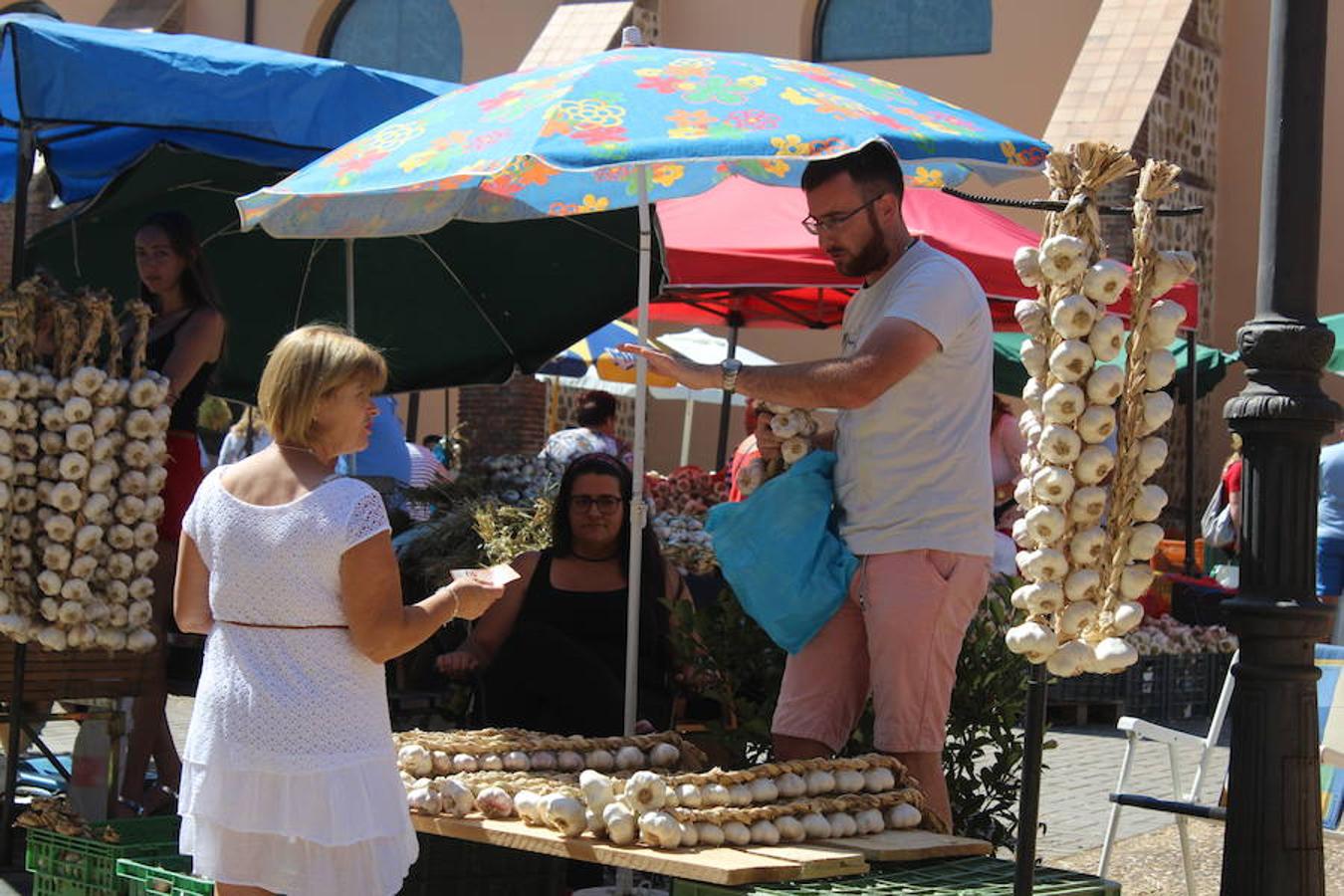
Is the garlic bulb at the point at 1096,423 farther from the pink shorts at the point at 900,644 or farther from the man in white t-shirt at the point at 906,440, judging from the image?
the pink shorts at the point at 900,644

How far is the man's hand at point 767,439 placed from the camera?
4633 mm

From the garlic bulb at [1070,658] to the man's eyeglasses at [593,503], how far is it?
257 centimetres

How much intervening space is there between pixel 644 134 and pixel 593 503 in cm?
182

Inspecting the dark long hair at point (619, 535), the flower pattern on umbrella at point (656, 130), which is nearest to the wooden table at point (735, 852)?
the flower pattern on umbrella at point (656, 130)

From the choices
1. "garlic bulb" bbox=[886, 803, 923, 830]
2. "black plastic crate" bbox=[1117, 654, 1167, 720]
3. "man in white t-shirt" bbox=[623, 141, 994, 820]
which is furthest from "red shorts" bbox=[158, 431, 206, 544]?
"black plastic crate" bbox=[1117, 654, 1167, 720]

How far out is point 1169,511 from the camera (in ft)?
52.9

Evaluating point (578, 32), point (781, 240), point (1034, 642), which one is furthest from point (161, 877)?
point (578, 32)

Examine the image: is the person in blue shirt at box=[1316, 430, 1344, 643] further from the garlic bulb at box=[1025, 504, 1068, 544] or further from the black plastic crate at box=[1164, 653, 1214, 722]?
the garlic bulb at box=[1025, 504, 1068, 544]

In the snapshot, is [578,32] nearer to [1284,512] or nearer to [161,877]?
[161,877]

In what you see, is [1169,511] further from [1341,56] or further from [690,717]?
[690,717]

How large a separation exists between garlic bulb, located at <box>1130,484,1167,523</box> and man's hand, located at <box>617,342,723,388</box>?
100cm

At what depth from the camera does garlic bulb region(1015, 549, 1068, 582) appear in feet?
11.1

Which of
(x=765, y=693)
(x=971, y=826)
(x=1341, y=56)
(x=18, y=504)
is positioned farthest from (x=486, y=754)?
(x=1341, y=56)

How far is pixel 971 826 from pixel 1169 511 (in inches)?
457
